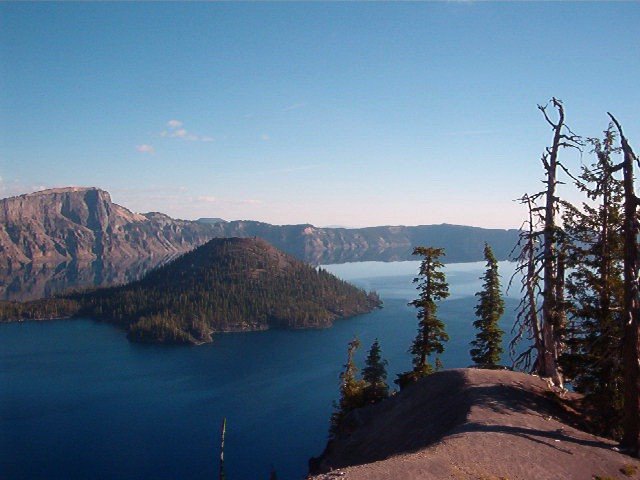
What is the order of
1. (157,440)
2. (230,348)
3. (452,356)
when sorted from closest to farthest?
1. (157,440)
2. (452,356)
3. (230,348)

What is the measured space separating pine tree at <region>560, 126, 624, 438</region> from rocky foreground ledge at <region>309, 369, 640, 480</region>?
1.78 metres

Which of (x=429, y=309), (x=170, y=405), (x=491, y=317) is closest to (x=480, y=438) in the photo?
(x=429, y=309)

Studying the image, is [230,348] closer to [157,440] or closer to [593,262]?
[157,440]

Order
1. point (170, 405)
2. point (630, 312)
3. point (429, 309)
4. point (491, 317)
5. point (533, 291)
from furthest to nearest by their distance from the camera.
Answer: point (170, 405) < point (491, 317) < point (429, 309) < point (533, 291) < point (630, 312)

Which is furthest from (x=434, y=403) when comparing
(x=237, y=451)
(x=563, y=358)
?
(x=237, y=451)

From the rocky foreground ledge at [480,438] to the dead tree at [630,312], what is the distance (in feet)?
4.70

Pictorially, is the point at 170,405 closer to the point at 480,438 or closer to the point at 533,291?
the point at 533,291

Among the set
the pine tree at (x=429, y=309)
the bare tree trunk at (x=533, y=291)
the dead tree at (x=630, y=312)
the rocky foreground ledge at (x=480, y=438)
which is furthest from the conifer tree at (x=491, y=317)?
the dead tree at (x=630, y=312)

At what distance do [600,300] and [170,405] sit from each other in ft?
354

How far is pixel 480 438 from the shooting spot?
23250 mm

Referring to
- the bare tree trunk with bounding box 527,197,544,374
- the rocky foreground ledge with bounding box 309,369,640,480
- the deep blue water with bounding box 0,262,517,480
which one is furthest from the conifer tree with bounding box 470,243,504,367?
the deep blue water with bounding box 0,262,517,480

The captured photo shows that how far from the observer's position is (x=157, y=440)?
314ft

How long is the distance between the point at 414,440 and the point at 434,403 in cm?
387

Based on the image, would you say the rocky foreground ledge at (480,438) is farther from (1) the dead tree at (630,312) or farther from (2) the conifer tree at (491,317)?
(2) the conifer tree at (491,317)
